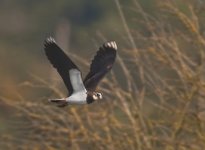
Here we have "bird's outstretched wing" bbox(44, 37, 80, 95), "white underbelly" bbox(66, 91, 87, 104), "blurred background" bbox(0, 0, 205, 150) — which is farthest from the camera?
"blurred background" bbox(0, 0, 205, 150)

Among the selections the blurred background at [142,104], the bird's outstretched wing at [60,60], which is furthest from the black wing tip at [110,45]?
the blurred background at [142,104]

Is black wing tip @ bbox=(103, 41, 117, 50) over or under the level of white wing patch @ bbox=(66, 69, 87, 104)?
over

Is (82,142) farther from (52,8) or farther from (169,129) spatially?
(52,8)

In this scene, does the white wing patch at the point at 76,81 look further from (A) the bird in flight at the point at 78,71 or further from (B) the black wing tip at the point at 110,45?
(B) the black wing tip at the point at 110,45

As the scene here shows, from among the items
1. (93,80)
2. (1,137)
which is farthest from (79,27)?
(93,80)

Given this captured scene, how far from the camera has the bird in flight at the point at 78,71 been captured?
20.8 ft

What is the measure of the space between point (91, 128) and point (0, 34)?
95.6ft

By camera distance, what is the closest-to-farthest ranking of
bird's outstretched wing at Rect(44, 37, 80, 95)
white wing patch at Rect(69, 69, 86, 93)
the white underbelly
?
the white underbelly < white wing patch at Rect(69, 69, 86, 93) < bird's outstretched wing at Rect(44, 37, 80, 95)

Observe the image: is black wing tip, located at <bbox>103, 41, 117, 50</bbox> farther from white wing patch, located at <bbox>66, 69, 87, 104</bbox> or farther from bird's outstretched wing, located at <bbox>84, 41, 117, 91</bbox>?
white wing patch, located at <bbox>66, 69, 87, 104</bbox>

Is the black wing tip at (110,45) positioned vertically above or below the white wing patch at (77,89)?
above

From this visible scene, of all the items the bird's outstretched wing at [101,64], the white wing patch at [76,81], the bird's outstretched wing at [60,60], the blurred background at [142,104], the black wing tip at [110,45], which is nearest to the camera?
the white wing patch at [76,81]

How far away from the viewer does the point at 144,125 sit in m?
9.00

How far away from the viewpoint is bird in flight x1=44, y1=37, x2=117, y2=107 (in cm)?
634

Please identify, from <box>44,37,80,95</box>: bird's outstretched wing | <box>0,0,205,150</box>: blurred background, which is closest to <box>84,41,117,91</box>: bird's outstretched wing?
<box>44,37,80,95</box>: bird's outstretched wing
